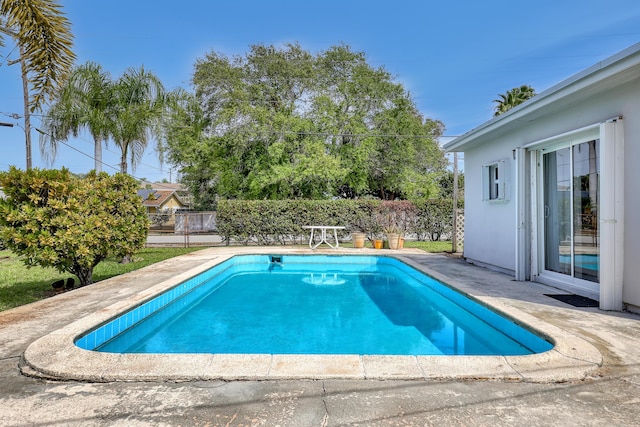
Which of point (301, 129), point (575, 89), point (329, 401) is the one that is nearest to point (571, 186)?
point (575, 89)

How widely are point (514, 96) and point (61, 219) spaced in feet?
99.1

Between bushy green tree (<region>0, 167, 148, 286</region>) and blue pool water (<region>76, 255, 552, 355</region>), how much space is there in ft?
5.19

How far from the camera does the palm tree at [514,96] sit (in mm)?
27500

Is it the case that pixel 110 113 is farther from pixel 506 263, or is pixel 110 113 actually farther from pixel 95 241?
pixel 506 263

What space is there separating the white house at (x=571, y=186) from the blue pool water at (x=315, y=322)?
5.15ft

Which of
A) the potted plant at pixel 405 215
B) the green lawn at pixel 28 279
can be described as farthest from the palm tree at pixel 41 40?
the potted plant at pixel 405 215

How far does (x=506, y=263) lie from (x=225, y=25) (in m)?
15.7

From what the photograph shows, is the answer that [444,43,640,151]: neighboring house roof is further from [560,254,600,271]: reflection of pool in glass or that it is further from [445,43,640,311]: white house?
[560,254,600,271]: reflection of pool in glass

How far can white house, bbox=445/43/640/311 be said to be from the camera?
4.43 meters

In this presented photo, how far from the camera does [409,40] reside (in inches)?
728

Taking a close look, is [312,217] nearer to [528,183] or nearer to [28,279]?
[528,183]

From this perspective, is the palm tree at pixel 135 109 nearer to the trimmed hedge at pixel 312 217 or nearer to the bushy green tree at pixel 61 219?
the trimmed hedge at pixel 312 217

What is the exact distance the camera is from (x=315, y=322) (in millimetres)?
5402

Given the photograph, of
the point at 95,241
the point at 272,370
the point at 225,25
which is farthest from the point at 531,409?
the point at 225,25
